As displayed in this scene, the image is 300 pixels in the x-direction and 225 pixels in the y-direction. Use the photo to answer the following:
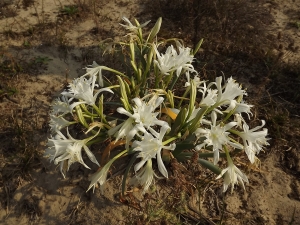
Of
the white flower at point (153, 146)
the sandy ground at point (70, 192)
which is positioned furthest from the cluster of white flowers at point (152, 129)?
the sandy ground at point (70, 192)

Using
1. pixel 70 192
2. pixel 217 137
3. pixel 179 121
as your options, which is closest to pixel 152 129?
pixel 179 121

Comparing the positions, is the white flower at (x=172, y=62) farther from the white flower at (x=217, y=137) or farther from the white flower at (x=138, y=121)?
the white flower at (x=217, y=137)

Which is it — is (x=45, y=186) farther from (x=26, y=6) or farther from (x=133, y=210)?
(x=26, y=6)

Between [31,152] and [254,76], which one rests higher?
[254,76]

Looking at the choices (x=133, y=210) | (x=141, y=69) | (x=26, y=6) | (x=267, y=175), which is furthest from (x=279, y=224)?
(x=26, y=6)

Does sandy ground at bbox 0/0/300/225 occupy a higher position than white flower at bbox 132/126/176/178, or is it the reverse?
white flower at bbox 132/126/176/178

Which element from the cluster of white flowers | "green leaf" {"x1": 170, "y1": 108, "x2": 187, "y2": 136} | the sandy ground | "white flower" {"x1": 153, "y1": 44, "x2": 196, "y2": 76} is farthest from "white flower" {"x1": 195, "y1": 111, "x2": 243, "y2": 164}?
the sandy ground

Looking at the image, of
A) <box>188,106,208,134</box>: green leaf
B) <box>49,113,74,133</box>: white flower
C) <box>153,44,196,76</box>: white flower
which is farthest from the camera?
<box>153,44,196,76</box>: white flower

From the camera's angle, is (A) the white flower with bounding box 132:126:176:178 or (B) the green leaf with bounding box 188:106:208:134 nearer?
(A) the white flower with bounding box 132:126:176:178

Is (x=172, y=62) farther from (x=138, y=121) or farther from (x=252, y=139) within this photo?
(x=252, y=139)

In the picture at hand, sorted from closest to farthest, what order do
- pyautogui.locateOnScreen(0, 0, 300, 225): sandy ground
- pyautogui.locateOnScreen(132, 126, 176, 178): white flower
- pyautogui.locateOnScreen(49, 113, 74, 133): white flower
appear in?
pyautogui.locateOnScreen(132, 126, 176, 178): white flower, pyautogui.locateOnScreen(49, 113, 74, 133): white flower, pyautogui.locateOnScreen(0, 0, 300, 225): sandy ground

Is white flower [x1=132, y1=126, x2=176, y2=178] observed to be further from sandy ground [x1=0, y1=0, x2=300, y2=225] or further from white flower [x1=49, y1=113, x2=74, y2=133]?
sandy ground [x1=0, y1=0, x2=300, y2=225]
